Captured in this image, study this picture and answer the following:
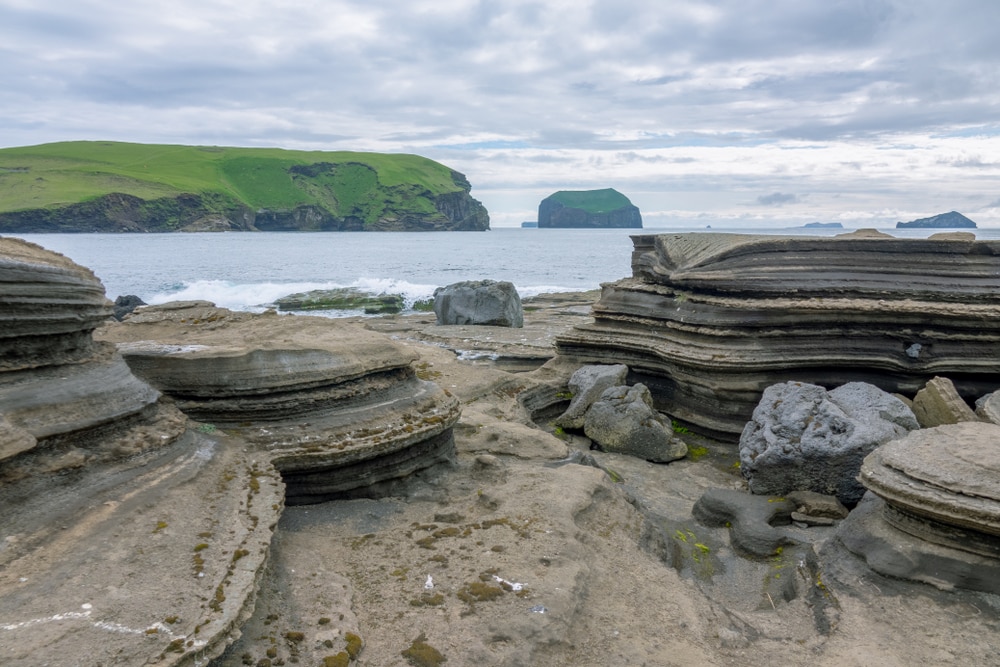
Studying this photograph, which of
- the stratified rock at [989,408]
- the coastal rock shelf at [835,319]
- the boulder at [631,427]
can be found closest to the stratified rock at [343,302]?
the boulder at [631,427]

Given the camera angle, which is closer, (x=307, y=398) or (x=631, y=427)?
(x=307, y=398)

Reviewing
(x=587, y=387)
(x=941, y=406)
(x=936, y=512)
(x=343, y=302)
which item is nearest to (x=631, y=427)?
(x=587, y=387)

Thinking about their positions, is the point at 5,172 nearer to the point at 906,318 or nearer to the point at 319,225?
the point at 319,225

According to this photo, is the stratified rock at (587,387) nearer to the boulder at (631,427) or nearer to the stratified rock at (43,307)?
the boulder at (631,427)

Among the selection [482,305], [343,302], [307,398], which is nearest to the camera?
[307,398]

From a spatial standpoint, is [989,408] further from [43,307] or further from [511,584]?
[43,307]

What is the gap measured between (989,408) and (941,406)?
522mm

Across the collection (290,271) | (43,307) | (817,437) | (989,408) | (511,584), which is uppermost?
(43,307)

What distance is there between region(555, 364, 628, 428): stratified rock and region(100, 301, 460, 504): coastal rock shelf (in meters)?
2.71

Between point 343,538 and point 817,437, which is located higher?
point 817,437

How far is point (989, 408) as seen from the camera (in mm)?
6652

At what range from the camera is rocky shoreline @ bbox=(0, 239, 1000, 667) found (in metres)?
3.08

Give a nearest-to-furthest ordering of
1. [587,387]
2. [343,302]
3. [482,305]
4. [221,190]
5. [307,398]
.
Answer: [307,398] → [587,387] → [482,305] → [343,302] → [221,190]

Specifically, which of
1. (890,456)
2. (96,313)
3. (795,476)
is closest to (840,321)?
(795,476)
